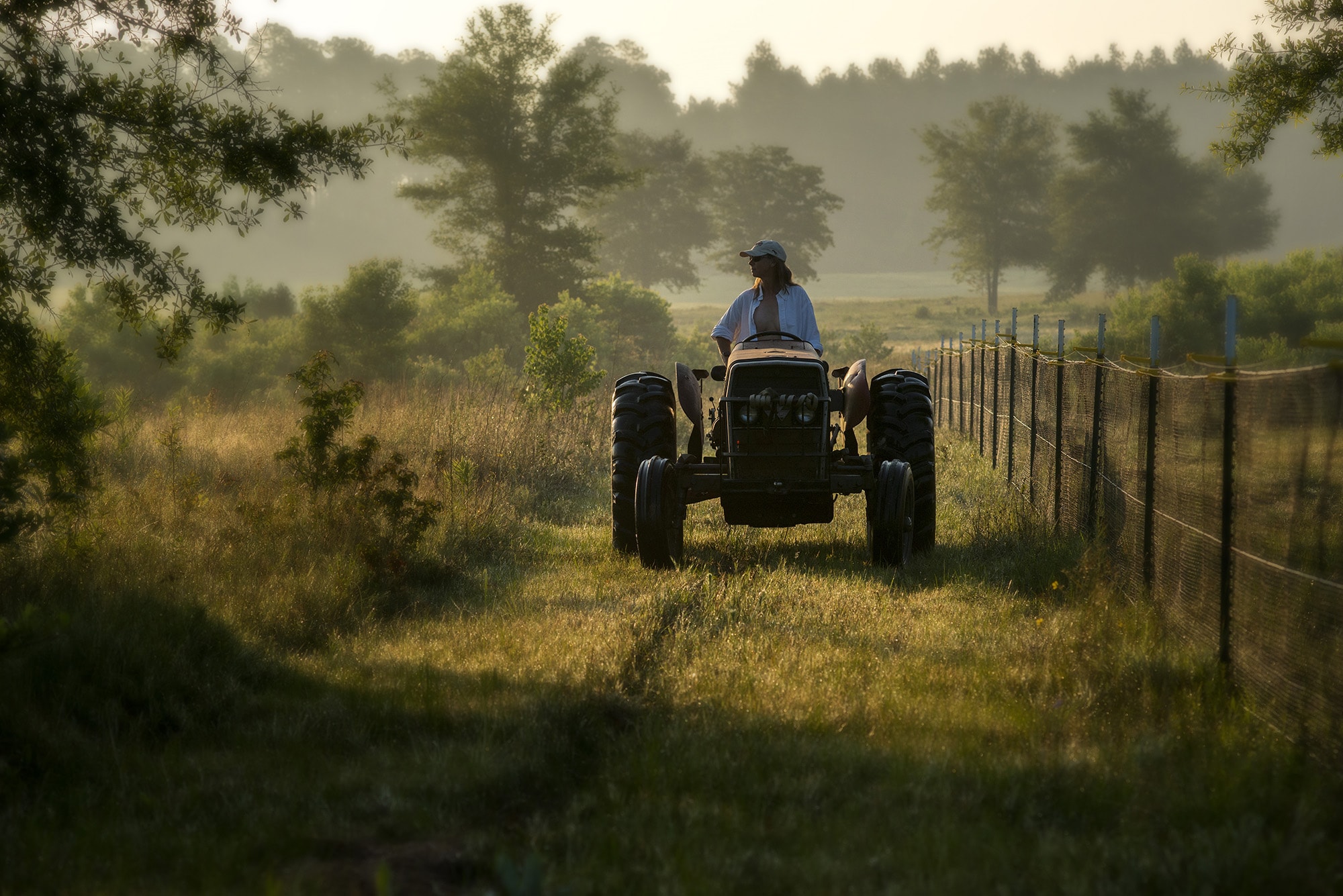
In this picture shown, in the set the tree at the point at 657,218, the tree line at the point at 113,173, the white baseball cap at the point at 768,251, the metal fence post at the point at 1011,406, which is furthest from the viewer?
the tree at the point at 657,218

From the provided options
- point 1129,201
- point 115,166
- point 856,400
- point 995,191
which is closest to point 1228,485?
point 856,400

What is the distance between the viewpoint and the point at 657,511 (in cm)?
819

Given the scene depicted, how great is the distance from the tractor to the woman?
14 cm

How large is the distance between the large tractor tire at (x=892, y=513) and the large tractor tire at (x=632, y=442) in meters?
1.67

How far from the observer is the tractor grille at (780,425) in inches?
326

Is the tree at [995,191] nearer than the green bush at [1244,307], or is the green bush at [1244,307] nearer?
the green bush at [1244,307]

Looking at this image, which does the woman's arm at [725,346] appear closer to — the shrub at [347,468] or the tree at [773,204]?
the shrub at [347,468]

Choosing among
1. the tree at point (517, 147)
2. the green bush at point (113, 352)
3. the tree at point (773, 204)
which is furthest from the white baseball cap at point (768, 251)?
the tree at point (773, 204)

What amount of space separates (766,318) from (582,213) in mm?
66365

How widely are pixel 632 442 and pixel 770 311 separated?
4.89 ft

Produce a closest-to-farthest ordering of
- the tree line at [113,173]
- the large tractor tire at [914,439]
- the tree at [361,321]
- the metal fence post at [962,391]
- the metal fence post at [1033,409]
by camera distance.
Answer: the tree line at [113,173] → the large tractor tire at [914,439] → the metal fence post at [1033,409] → the metal fence post at [962,391] → the tree at [361,321]

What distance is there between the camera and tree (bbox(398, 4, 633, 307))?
4144 centimetres

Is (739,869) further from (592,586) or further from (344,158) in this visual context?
(344,158)

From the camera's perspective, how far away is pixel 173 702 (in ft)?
17.3
